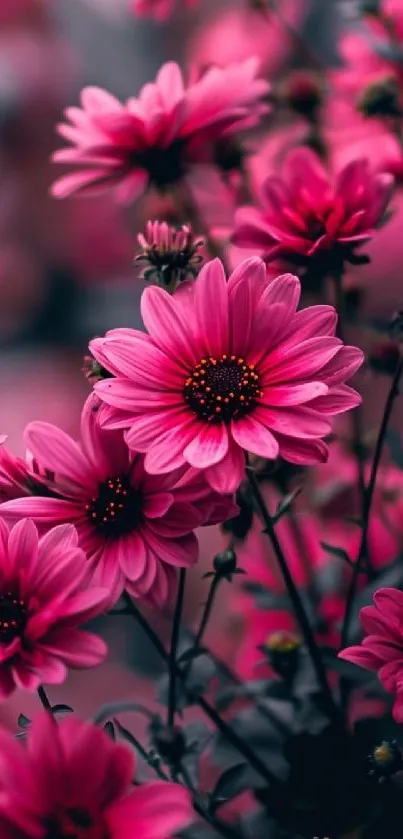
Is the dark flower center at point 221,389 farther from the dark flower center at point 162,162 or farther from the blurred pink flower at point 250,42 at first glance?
the blurred pink flower at point 250,42

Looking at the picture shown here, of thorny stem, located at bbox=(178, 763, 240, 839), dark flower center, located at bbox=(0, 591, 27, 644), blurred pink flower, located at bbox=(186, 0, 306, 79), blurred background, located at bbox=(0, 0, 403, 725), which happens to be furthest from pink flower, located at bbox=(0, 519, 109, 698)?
blurred background, located at bbox=(0, 0, 403, 725)

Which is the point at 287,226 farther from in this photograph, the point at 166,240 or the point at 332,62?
the point at 332,62

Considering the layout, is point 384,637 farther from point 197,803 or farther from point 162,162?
point 162,162

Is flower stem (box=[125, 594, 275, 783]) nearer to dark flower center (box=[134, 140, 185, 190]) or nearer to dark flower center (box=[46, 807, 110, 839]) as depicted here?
dark flower center (box=[46, 807, 110, 839])

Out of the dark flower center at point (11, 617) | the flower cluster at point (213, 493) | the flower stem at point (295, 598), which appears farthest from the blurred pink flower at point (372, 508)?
the dark flower center at point (11, 617)

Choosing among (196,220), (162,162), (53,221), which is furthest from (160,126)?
(53,221)

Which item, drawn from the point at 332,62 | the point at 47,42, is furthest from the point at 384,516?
the point at 47,42
